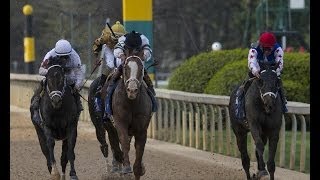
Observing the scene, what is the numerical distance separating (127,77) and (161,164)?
12.4 ft

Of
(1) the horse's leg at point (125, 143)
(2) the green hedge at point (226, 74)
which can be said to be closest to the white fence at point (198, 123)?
(2) the green hedge at point (226, 74)

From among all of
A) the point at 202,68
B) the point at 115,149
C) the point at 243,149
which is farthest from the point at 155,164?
the point at 202,68

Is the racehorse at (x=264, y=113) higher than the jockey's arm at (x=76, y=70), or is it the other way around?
the jockey's arm at (x=76, y=70)

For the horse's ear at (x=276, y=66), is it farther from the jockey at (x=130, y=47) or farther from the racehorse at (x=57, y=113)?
the racehorse at (x=57, y=113)

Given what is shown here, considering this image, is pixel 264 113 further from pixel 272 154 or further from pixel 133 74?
pixel 133 74

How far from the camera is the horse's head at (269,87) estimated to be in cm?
1041

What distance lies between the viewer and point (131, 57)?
33.0 ft

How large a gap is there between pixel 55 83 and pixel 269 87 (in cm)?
246

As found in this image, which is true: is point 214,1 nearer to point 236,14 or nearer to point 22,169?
point 236,14

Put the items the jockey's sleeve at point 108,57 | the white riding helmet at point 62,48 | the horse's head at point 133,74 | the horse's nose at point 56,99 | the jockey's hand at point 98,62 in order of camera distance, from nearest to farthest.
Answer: the horse's head at point 133,74 < the horse's nose at point 56,99 < the white riding helmet at point 62,48 < the jockey's sleeve at point 108,57 < the jockey's hand at point 98,62

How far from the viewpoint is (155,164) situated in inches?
533

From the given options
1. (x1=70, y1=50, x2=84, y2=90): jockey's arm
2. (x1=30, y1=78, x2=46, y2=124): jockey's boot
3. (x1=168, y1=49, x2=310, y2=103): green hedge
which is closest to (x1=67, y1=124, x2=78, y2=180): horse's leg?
(x1=30, y1=78, x2=46, y2=124): jockey's boot

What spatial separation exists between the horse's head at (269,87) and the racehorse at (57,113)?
7.49ft

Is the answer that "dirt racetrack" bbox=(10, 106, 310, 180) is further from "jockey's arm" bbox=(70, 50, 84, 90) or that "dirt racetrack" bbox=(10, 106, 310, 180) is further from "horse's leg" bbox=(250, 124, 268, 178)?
"jockey's arm" bbox=(70, 50, 84, 90)
